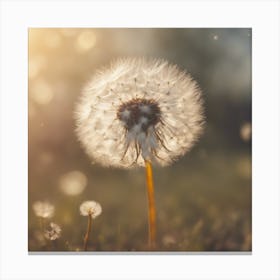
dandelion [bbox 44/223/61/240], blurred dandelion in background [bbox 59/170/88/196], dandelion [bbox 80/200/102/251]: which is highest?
blurred dandelion in background [bbox 59/170/88/196]

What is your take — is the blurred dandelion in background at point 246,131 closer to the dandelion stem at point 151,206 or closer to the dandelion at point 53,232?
the dandelion stem at point 151,206

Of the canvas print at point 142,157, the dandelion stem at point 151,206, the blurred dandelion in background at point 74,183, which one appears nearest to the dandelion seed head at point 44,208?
the canvas print at point 142,157

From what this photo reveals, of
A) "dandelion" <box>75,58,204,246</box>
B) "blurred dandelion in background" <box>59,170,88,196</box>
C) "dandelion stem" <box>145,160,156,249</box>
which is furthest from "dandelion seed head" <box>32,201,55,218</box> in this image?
"dandelion stem" <box>145,160,156,249</box>

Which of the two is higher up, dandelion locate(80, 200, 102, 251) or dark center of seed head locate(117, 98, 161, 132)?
dark center of seed head locate(117, 98, 161, 132)

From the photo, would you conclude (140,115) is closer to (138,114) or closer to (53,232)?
(138,114)

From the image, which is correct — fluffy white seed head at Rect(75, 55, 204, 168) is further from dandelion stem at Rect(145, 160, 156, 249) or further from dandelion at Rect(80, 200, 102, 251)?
dandelion at Rect(80, 200, 102, 251)

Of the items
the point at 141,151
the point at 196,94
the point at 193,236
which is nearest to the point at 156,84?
the point at 196,94

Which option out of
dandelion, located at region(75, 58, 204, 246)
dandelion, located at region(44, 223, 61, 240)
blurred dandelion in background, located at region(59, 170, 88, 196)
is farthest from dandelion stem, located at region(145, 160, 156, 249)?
dandelion, located at region(44, 223, 61, 240)
